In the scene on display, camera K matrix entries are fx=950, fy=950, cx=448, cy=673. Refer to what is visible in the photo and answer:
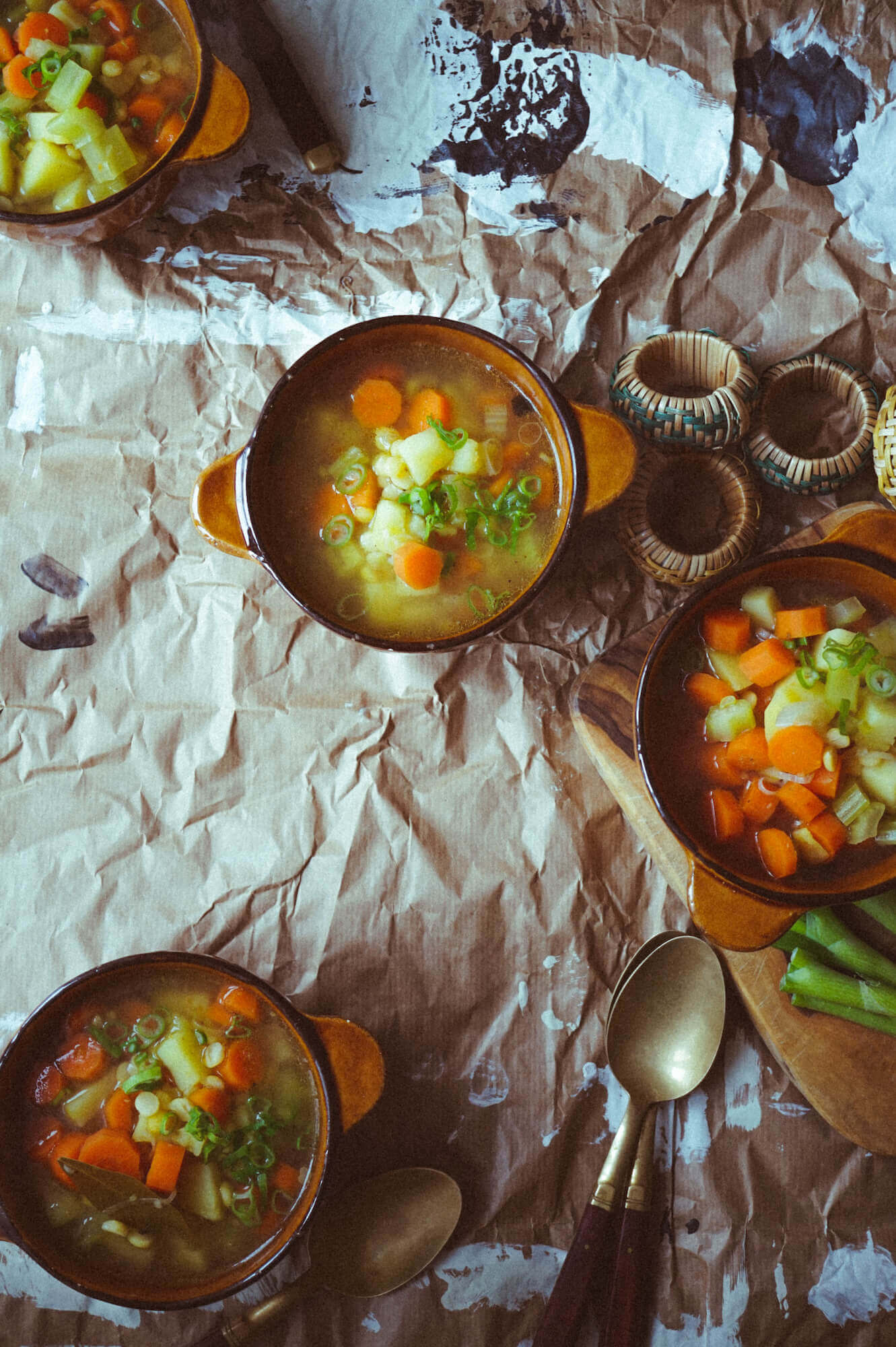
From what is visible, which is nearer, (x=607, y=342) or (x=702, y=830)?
(x=702, y=830)

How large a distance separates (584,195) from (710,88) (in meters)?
0.42

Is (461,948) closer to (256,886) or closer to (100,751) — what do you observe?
(256,886)

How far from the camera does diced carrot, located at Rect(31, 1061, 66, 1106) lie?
79.2 inches

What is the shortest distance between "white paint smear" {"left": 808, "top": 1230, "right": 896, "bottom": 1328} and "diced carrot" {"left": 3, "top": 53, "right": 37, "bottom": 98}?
333 centimetres

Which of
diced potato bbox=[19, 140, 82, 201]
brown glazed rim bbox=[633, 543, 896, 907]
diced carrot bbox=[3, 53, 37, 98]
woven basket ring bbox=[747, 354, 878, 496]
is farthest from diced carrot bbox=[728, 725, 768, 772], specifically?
diced carrot bbox=[3, 53, 37, 98]

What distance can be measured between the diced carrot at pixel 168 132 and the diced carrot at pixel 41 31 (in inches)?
11.7

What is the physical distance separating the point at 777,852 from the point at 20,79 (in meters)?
2.47

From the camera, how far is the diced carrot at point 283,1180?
201 cm

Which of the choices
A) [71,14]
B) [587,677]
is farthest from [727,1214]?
[71,14]

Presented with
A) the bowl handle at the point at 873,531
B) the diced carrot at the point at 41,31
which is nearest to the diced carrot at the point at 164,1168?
the bowl handle at the point at 873,531

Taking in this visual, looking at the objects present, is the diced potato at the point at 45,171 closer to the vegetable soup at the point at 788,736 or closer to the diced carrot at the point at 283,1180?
the vegetable soup at the point at 788,736

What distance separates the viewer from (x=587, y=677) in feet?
7.50

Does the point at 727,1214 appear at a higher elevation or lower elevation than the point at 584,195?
lower

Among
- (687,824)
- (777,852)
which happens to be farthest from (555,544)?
(777,852)
